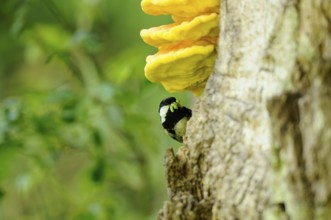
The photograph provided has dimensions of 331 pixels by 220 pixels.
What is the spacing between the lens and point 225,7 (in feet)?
3.01

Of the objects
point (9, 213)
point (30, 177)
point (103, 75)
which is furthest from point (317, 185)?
point (9, 213)

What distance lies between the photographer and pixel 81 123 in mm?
1915

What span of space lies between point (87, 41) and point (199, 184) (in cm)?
96

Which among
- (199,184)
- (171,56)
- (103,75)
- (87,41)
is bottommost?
(199,184)

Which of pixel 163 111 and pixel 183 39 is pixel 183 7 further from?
pixel 163 111

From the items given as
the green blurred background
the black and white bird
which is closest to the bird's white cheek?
the black and white bird

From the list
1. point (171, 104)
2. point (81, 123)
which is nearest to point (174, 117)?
point (171, 104)

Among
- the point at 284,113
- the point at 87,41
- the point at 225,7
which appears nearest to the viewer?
the point at 284,113

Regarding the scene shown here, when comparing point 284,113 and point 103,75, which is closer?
point 284,113

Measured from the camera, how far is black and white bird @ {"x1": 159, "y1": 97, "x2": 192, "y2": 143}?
1.11 m

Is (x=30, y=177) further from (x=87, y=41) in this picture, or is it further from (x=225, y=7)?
(x=225, y=7)

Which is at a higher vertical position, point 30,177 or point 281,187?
point 30,177

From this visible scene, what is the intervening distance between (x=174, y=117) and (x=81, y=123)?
2.77 feet

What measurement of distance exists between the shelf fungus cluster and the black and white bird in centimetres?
11
